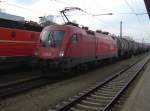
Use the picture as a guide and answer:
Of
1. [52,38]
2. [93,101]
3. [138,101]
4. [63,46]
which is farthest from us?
[52,38]

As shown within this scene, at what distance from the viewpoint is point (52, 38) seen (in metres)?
16.5

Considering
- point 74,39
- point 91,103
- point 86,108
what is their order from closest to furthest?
point 86,108, point 91,103, point 74,39

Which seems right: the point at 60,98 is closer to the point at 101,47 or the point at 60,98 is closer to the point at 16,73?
the point at 16,73

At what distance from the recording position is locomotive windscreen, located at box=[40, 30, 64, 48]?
636 inches

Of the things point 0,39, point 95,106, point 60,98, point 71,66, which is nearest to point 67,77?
point 71,66

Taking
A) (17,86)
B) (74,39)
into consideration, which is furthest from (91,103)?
(74,39)

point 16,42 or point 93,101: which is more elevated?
point 16,42

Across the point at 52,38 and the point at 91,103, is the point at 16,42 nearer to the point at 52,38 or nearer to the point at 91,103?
the point at 52,38

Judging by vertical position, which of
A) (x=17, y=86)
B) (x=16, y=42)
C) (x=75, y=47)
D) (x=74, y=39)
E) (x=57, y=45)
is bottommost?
(x=17, y=86)

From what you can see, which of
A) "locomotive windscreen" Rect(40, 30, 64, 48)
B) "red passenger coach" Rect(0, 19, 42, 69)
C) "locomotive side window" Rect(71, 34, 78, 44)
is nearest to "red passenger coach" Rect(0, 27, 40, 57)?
"red passenger coach" Rect(0, 19, 42, 69)

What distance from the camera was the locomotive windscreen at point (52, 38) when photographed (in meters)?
16.2

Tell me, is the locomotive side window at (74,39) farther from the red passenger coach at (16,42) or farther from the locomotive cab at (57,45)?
the red passenger coach at (16,42)

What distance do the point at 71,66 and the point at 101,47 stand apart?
7.88 m

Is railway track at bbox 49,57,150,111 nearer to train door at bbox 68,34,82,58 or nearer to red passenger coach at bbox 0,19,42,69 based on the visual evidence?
train door at bbox 68,34,82,58
